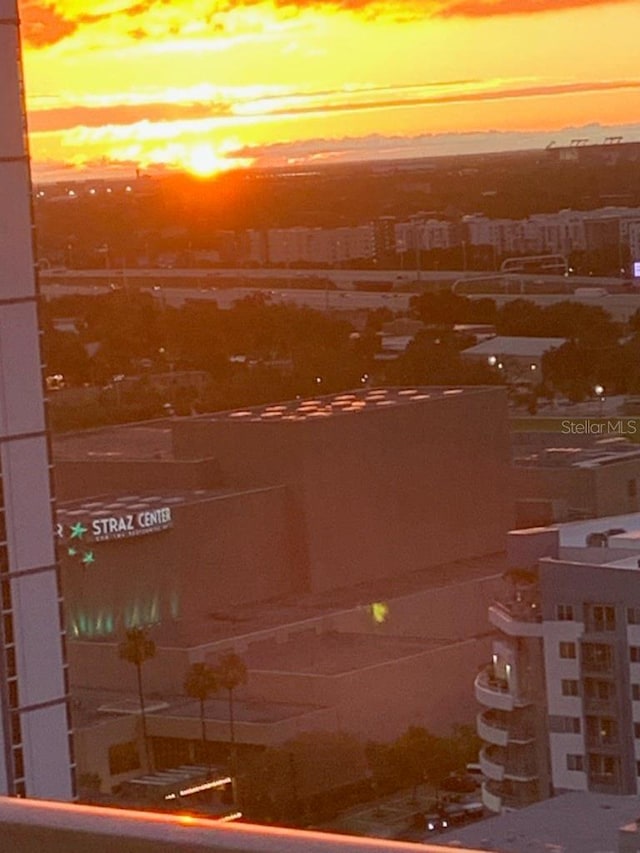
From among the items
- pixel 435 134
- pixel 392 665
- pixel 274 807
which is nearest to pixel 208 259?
pixel 392 665

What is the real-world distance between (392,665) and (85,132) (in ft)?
7.47

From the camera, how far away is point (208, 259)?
25.2 feet

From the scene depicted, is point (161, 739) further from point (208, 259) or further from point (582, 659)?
point (582, 659)

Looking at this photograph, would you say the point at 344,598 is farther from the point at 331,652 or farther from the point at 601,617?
the point at 601,617

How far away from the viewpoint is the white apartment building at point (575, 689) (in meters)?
3.24

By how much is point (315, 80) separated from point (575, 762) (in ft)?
14.7

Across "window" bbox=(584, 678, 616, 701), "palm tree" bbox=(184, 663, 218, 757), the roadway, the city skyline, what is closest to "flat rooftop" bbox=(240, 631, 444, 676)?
"palm tree" bbox=(184, 663, 218, 757)

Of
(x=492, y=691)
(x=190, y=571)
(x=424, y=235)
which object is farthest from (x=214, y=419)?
(x=492, y=691)

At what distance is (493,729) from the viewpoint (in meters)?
3.93

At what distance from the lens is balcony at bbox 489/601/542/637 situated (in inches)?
143

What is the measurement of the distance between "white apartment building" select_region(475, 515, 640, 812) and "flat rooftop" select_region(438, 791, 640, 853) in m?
0.14

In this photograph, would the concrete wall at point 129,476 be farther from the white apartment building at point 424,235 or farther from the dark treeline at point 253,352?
the white apartment building at point 424,235

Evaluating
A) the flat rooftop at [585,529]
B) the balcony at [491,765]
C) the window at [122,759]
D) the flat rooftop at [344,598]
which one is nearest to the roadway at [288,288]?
the flat rooftop at [585,529]

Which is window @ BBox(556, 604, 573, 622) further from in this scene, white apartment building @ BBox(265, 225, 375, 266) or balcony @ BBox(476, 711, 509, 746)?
white apartment building @ BBox(265, 225, 375, 266)
